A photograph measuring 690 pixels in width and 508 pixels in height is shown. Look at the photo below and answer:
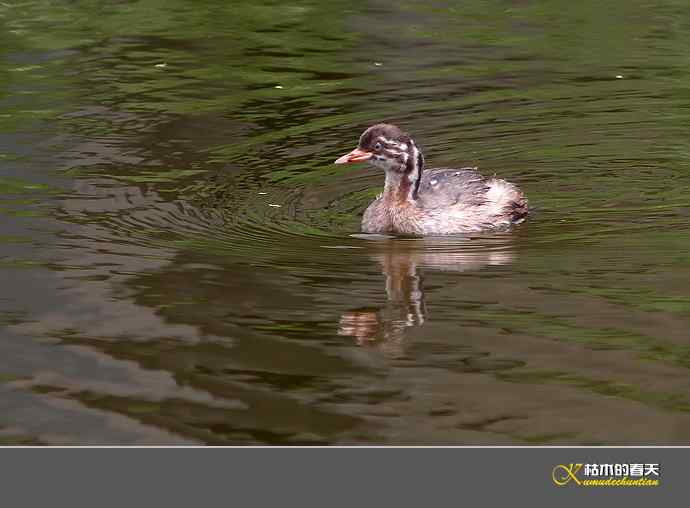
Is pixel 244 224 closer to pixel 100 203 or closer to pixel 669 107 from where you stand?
pixel 100 203

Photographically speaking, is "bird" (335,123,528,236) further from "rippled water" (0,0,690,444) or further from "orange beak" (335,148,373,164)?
"rippled water" (0,0,690,444)

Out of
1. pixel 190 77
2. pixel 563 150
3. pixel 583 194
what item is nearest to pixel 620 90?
pixel 563 150

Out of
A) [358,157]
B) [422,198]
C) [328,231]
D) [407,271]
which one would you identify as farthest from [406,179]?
[407,271]

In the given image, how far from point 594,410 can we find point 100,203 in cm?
570

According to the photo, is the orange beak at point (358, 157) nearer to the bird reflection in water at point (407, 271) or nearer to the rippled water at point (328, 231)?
the rippled water at point (328, 231)

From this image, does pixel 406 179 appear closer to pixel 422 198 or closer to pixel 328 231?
pixel 422 198

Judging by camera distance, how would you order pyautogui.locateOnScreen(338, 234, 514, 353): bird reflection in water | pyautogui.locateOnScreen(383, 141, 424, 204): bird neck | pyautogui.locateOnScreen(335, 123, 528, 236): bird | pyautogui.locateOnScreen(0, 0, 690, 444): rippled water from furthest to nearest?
pyautogui.locateOnScreen(383, 141, 424, 204): bird neck < pyautogui.locateOnScreen(335, 123, 528, 236): bird < pyautogui.locateOnScreen(338, 234, 514, 353): bird reflection in water < pyautogui.locateOnScreen(0, 0, 690, 444): rippled water

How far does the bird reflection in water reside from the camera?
29.1ft

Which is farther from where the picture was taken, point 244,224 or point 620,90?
point 620,90

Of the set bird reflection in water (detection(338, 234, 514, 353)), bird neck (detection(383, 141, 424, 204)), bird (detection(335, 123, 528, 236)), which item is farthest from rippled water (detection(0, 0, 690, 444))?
bird neck (detection(383, 141, 424, 204))

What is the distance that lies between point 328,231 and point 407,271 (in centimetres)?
144

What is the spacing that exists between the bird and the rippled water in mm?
248

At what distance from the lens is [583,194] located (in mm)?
12281

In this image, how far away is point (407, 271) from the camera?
10.1 metres
